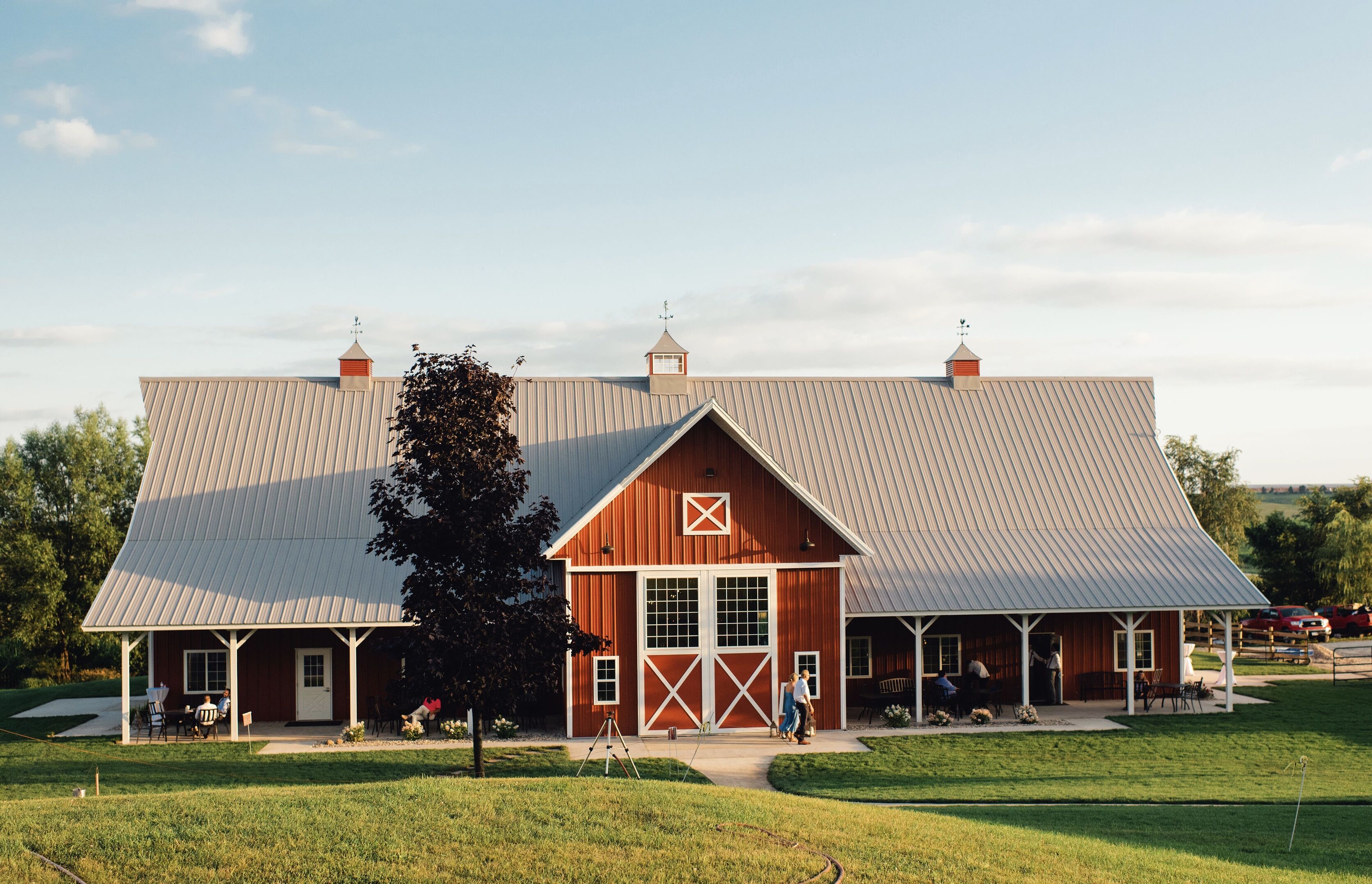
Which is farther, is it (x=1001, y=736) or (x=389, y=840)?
(x=1001, y=736)

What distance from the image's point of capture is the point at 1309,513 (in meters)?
52.8

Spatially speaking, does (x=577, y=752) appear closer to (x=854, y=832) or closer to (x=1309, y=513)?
(x=854, y=832)

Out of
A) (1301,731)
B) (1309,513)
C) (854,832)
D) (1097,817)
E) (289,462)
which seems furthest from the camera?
(1309,513)

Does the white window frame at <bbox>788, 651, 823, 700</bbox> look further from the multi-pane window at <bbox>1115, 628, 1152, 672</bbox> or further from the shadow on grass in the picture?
the multi-pane window at <bbox>1115, 628, 1152, 672</bbox>

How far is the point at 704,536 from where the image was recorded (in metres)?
23.5

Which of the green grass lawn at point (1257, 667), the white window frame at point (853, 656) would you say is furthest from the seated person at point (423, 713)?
the green grass lawn at point (1257, 667)

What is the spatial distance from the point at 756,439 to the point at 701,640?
769 cm

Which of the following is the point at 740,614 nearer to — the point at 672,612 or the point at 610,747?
the point at 672,612

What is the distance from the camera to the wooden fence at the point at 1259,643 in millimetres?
35344

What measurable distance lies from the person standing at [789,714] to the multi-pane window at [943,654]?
206 inches

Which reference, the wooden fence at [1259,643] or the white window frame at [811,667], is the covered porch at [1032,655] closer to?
the white window frame at [811,667]

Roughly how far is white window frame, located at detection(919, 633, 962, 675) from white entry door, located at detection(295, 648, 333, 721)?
1387 centimetres

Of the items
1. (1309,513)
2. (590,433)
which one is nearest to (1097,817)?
(590,433)

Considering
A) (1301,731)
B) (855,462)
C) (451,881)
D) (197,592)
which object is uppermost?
(855,462)
